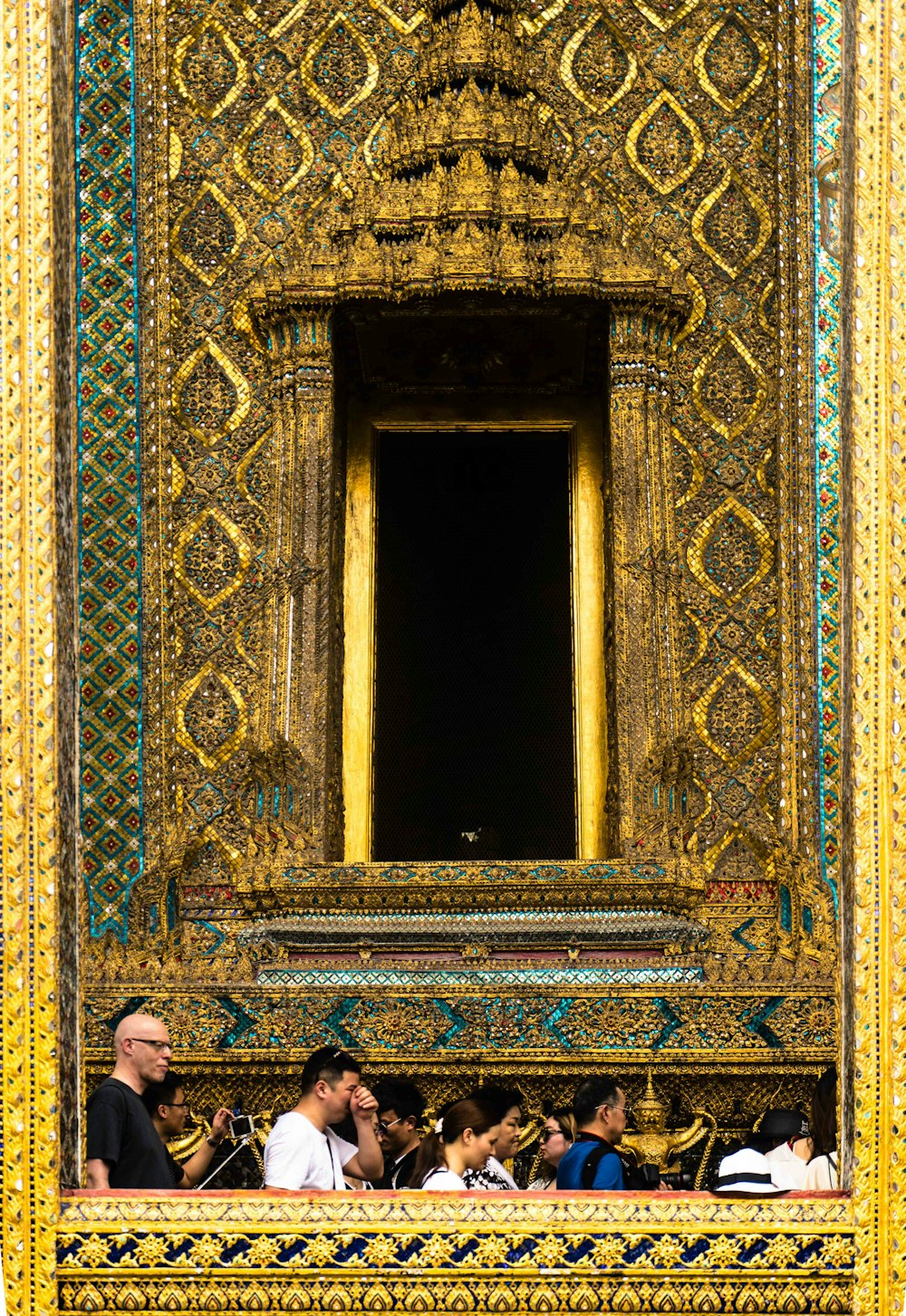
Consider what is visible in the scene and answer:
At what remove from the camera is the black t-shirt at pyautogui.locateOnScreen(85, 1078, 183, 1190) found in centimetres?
607

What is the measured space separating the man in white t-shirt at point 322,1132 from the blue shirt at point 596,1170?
0.60 metres

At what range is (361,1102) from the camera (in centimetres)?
662

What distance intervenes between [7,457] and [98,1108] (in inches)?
82.2

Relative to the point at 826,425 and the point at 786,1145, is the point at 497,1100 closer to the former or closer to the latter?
the point at 786,1145

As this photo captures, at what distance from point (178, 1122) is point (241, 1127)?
0.55m

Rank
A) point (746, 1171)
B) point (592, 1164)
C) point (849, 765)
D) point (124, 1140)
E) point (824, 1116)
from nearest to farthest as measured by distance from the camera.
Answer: point (849, 765) → point (746, 1171) → point (124, 1140) → point (592, 1164) → point (824, 1116)

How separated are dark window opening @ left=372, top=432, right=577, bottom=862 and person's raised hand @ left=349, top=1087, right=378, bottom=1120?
273cm

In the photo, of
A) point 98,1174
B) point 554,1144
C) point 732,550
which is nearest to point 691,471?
point 732,550

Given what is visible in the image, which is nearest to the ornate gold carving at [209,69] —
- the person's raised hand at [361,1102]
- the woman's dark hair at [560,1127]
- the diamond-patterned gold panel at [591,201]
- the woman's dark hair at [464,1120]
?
the diamond-patterned gold panel at [591,201]

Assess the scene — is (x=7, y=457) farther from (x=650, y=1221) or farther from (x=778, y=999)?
(x=778, y=999)

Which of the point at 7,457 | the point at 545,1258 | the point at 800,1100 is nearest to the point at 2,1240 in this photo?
the point at 545,1258

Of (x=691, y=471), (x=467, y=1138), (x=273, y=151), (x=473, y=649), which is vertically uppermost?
(x=273, y=151)

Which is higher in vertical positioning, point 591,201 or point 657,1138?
point 591,201

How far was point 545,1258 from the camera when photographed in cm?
479
